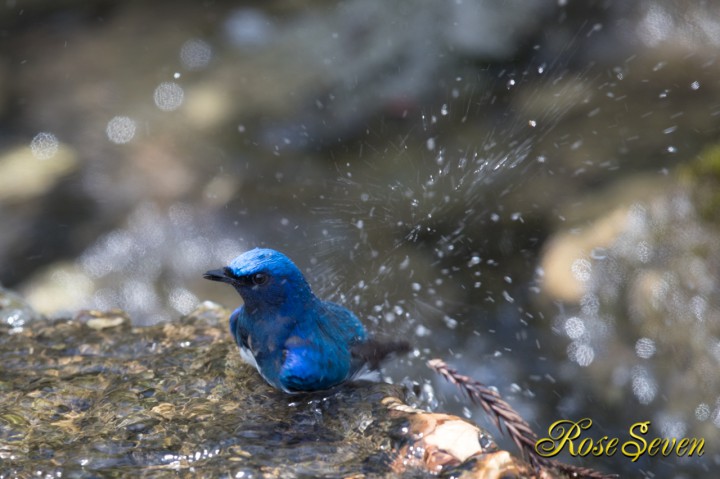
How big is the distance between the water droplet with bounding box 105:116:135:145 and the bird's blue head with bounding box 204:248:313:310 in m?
3.90

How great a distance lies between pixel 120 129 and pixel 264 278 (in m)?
4.09

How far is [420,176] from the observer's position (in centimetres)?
615

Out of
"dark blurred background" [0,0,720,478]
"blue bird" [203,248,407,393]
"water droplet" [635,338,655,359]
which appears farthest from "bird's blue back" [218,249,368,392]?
"water droplet" [635,338,655,359]

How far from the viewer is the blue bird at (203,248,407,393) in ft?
10.8

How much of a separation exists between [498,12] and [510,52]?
1.42 feet

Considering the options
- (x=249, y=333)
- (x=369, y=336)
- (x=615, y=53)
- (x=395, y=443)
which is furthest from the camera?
(x=615, y=53)

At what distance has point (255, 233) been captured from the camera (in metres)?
6.25

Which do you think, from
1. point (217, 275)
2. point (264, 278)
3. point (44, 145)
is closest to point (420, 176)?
point (264, 278)

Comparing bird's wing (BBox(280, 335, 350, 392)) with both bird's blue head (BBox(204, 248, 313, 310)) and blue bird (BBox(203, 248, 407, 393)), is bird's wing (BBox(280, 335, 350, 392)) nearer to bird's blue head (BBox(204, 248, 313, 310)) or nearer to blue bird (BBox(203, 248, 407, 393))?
blue bird (BBox(203, 248, 407, 393))

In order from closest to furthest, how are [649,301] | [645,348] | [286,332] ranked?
1. [286,332]
2. [645,348]
3. [649,301]

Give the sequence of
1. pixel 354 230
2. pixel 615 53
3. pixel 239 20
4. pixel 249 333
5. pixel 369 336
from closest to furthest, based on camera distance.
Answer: pixel 249 333 → pixel 369 336 → pixel 354 230 → pixel 615 53 → pixel 239 20

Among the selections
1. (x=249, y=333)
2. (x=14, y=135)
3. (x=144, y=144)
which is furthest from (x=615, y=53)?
(x=14, y=135)

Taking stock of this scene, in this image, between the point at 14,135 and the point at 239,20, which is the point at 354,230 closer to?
the point at 239,20

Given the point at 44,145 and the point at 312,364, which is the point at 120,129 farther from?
the point at 312,364
